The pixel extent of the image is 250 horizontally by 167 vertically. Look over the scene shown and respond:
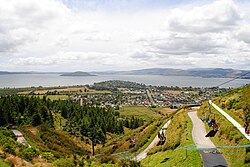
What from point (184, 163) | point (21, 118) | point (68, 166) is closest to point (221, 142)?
point (184, 163)

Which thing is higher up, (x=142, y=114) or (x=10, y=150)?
(x=10, y=150)

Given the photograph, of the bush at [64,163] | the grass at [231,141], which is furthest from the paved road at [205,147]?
the bush at [64,163]

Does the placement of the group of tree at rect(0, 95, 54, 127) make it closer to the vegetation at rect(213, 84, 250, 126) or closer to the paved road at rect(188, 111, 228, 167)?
the paved road at rect(188, 111, 228, 167)

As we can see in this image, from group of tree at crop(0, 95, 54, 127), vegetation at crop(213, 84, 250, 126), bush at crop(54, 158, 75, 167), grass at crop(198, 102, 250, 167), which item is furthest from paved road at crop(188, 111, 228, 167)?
group of tree at crop(0, 95, 54, 127)

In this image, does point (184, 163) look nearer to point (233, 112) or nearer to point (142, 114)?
point (233, 112)

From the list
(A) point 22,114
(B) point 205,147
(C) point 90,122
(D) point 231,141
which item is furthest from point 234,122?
(A) point 22,114

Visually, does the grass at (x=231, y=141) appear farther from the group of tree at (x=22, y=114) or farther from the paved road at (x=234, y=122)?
the group of tree at (x=22, y=114)
